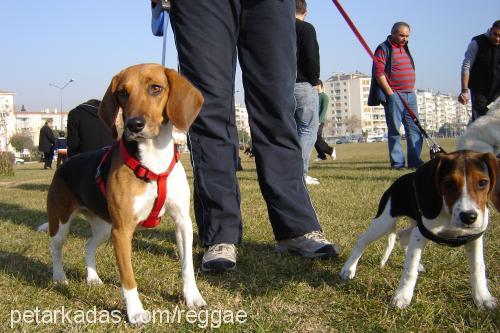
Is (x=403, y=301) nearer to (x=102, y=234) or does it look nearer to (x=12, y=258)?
(x=102, y=234)

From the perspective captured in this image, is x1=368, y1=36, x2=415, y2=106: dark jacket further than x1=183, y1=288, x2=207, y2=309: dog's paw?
Yes

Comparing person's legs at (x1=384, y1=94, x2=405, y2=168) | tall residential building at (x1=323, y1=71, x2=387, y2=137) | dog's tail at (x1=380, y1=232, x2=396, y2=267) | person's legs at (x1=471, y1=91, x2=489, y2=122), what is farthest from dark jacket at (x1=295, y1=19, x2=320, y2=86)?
tall residential building at (x1=323, y1=71, x2=387, y2=137)

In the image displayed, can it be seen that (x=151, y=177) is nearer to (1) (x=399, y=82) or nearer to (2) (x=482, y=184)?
(2) (x=482, y=184)

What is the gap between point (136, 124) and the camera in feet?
8.56

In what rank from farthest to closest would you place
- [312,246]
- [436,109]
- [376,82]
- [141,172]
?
[436,109], [376,82], [312,246], [141,172]

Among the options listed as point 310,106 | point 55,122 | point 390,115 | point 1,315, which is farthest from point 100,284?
point 55,122

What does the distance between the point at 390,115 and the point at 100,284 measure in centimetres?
811

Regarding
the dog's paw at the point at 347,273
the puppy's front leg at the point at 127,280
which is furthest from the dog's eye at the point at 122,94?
the dog's paw at the point at 347,273

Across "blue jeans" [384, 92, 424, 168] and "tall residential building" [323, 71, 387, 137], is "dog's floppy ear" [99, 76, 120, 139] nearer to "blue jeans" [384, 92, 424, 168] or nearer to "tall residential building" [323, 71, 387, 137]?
"blue jeans" [384, 92, 424, 168]

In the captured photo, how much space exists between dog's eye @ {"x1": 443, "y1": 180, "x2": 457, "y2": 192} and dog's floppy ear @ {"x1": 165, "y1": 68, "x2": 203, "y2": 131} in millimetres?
1472

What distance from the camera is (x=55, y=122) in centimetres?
13938

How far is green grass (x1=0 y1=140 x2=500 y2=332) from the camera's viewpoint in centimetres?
249

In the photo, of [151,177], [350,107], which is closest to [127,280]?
[151,177]

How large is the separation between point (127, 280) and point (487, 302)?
1981mm
